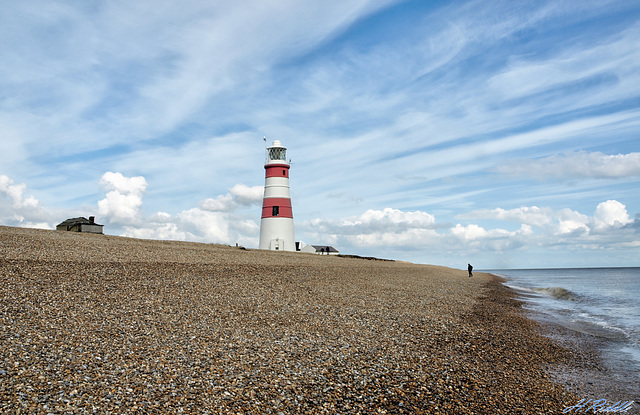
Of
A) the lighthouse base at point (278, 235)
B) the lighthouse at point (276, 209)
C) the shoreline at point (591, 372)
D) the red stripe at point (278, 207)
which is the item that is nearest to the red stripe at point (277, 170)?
the lighthouse at point (276, 209)

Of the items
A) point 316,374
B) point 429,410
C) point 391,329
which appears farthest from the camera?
point 391,329

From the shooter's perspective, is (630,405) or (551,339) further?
(551,339)

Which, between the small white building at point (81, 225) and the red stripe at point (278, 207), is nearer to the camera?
the small white building at point (81, 225)

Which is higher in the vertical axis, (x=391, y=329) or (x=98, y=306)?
(x=98, y=306)

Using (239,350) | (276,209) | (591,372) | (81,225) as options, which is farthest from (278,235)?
(591,372)

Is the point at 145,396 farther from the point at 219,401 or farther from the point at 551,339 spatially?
the point at 551,339

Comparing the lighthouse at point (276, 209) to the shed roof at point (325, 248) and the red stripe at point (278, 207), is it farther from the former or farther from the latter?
the shed roof at point (325, 248)

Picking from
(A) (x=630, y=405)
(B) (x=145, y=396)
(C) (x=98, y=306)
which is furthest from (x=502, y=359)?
(C) (x=98, y=306)

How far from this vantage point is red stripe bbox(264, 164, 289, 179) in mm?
46800

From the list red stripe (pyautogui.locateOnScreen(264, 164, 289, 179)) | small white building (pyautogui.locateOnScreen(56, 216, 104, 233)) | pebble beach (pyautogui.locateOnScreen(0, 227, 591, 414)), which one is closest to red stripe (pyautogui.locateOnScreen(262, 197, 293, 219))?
red stripe (pyautogui.locateOnScreen(264, 164, 289, 179))

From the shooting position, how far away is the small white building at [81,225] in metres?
36.1

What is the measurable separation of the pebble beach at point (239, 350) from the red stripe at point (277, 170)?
93.4 feet

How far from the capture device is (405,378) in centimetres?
934

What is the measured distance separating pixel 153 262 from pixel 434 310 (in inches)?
492
